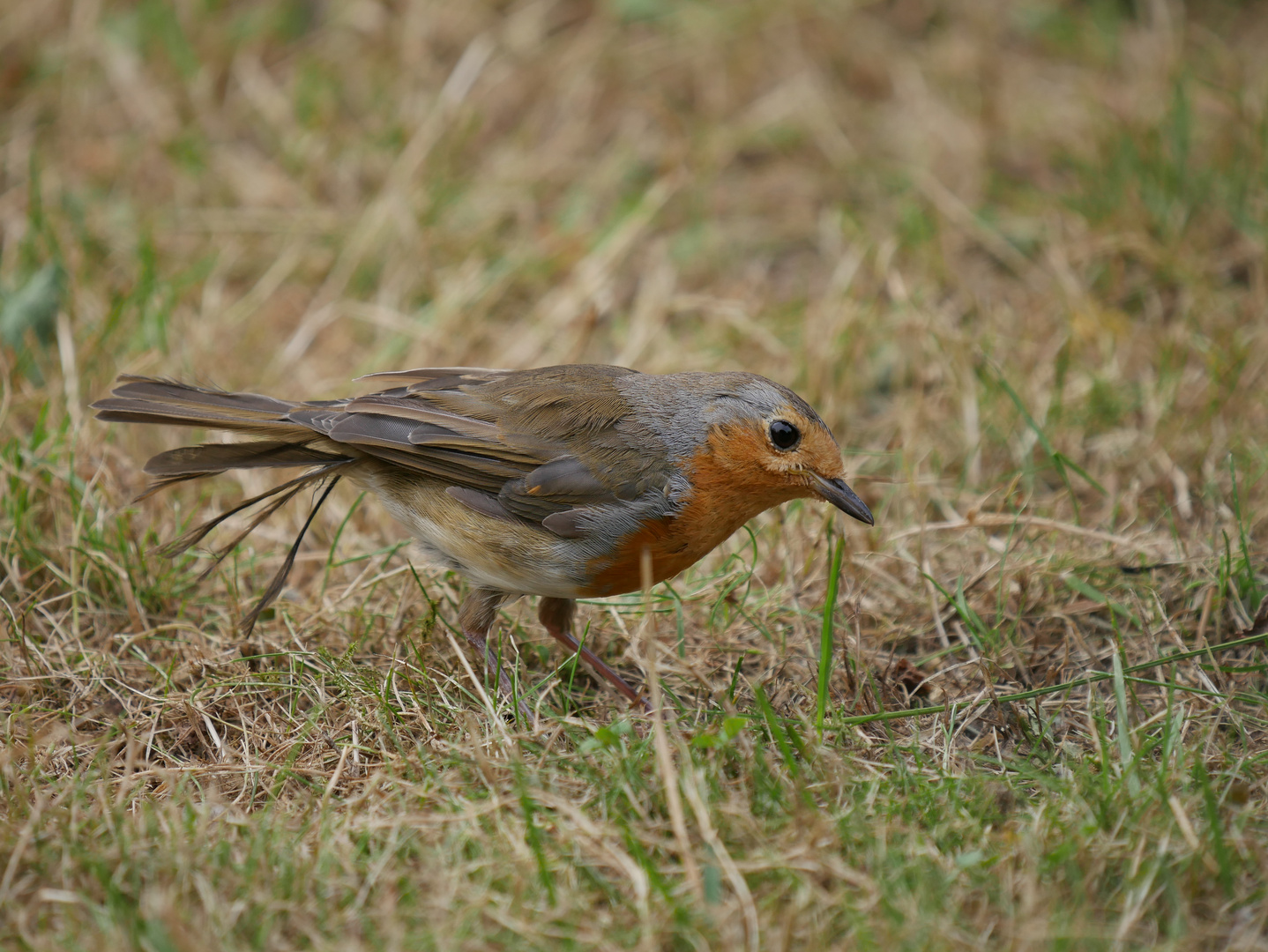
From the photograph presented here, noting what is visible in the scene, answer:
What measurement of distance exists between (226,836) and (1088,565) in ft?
9.82

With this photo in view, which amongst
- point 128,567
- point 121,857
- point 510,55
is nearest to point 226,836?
point 121,857

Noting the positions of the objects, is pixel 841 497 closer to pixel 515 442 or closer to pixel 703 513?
pixel 703 513

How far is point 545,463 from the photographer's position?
4.02 meters

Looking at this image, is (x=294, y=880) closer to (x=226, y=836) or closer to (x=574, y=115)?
(x=226, y=836)

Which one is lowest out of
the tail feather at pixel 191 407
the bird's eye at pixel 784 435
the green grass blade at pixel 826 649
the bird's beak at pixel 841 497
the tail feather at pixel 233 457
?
the green grass blade at pixel 826 649

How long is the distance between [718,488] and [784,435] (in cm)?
27

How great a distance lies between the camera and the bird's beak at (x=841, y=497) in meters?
3.90

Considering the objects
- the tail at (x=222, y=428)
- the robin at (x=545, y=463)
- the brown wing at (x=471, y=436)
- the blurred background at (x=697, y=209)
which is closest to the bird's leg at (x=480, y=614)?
the robin at (x=545, y=463)

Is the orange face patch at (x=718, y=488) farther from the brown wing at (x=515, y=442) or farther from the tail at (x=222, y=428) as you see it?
the tail at (x=222, y=428)

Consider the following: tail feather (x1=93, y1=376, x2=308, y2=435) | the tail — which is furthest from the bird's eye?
tail feather (x1=93, y1=376, x2=308, y2=435)

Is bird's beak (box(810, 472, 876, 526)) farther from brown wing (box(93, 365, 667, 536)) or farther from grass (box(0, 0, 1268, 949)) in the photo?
brown wing (box(93, 365, 667, 536))

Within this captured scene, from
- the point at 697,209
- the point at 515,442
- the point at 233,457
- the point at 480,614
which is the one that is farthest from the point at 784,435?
the point at 697,209

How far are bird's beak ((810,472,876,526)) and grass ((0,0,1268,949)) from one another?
1.26ft

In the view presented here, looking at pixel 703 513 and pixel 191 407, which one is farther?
pixel 191 407
